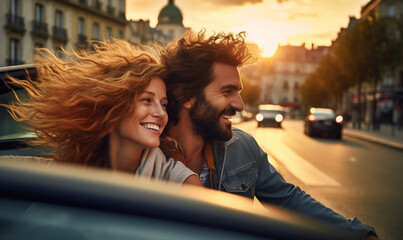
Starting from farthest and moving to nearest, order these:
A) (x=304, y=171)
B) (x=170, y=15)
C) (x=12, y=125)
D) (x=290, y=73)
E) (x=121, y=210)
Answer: (x=290, y=73) < (x=170, y=15) < (x=304, y=171) < (x=12, y=125) < (x=121, y=210)

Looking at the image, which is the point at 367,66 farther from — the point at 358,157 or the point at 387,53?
the point at 358,157

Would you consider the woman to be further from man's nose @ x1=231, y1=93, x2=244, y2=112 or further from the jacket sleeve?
the jacket sleeve

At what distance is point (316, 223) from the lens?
2.91ft

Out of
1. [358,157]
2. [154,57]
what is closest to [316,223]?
[154,57]

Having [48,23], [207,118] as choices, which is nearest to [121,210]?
[207,118]

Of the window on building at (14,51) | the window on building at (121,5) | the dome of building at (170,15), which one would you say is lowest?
the window on building at (14,51)

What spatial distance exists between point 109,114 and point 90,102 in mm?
99

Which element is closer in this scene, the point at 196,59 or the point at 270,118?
the point at 196,59

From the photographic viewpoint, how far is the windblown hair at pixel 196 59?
2653 millimetres

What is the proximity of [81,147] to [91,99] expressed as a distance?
220mm

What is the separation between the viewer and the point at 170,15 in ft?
339

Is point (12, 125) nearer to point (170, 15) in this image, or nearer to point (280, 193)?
point (280, 193)

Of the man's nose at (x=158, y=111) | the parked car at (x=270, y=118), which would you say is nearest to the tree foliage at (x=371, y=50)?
the parked car at (x=270, y=118)

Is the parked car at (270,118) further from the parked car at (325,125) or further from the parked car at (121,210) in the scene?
the parked car at (121,210)
